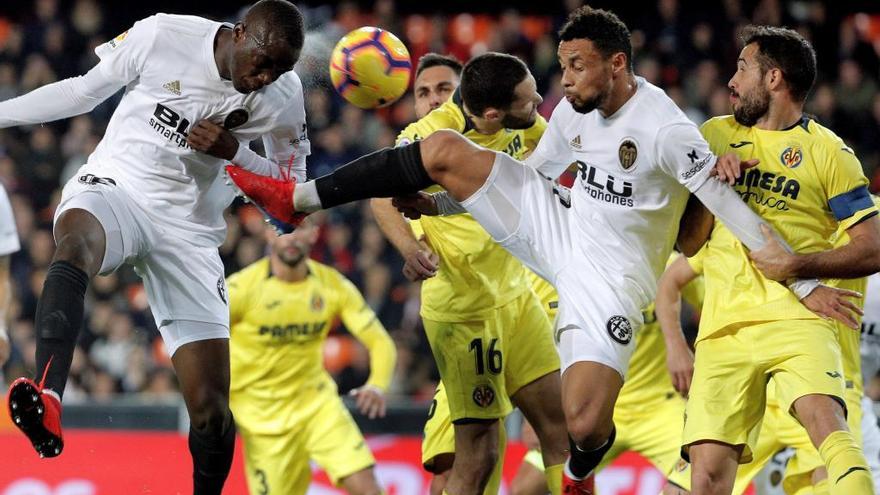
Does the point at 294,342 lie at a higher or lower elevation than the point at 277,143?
lower

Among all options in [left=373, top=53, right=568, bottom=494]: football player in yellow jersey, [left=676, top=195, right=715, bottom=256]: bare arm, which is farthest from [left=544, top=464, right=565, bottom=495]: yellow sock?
[left=676, top=195, right=715, bottom=256]: bare arm

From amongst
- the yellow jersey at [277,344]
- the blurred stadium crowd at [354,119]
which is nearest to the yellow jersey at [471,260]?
the yellow jersey at [277,344]

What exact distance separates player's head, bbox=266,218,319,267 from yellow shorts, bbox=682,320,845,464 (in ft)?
12.2

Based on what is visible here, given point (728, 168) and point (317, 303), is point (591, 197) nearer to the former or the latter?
point (728, 168)

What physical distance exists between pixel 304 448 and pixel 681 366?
10.7 feet

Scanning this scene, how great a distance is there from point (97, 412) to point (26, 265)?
357 centimetres

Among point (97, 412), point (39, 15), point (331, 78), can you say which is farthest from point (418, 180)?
point (39, 15)

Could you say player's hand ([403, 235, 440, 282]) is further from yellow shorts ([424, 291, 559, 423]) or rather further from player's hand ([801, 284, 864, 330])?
player's hand ([801, 284, 864, 330])

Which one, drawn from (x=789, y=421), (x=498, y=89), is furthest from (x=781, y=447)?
(x=498, y=89)

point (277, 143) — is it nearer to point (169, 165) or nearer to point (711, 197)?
point (169, 165)

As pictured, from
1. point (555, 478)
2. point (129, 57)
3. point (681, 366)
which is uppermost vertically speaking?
point (129, 57)

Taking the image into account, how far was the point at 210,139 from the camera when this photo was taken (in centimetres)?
551

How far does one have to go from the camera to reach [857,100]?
12.8 metres

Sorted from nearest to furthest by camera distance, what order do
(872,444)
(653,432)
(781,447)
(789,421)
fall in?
(789,421) < (781,447) < (872,444) < (653,432)
